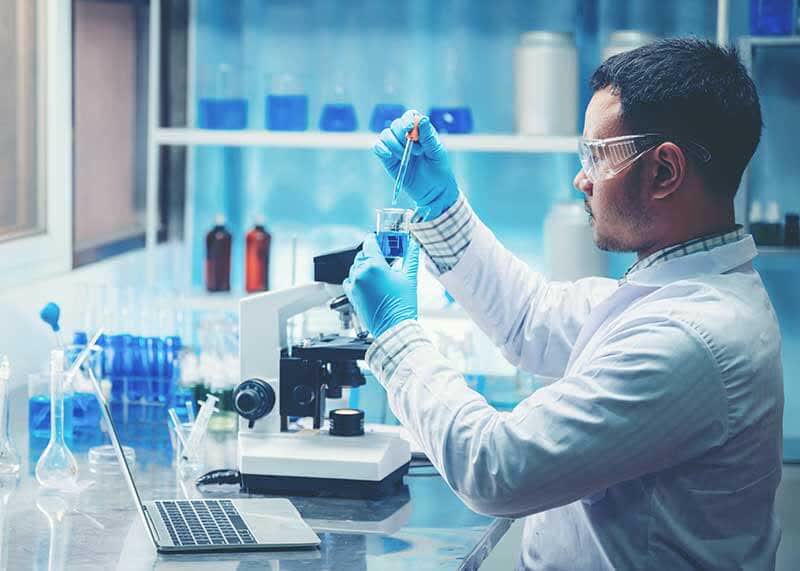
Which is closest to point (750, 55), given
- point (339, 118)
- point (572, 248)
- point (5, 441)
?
point (572, 248)

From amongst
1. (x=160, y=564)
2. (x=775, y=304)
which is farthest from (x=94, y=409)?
Result: (x=775, y=304)

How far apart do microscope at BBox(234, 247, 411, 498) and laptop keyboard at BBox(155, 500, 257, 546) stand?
0.16m

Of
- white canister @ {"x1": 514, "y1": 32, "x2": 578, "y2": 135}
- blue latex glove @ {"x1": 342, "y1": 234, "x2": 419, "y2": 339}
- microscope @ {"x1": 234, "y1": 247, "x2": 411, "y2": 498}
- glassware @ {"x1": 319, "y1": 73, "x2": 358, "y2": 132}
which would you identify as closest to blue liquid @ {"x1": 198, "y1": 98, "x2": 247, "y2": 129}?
glassware @ {"x1": 319, "y1": 73, "x2": 358, "y2": 132}

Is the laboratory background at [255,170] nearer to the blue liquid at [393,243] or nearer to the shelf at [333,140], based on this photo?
the shelf at [333,140]

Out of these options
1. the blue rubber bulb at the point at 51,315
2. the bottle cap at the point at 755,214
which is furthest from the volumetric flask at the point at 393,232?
the bottle cap at the point at 755,214

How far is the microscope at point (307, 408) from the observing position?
2.08m

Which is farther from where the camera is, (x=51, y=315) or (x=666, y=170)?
(x=51, y=315)

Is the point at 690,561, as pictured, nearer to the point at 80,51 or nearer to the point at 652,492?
the point at 652,492

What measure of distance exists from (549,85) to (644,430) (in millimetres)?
1913

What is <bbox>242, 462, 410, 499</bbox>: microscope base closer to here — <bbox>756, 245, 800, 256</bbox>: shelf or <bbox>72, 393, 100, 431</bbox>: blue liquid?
<bbox>72, 393, 100, 431</bbox>: blue liquid

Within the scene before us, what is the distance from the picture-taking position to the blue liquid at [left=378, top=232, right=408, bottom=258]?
202cm

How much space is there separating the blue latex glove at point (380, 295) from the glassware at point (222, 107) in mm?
1708

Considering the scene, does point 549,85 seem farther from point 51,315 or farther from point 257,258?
point 51,315

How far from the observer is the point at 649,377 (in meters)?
1.51
